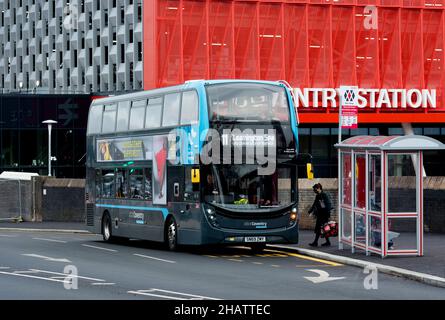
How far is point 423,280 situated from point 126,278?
517 centimetres

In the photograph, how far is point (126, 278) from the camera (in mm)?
20328

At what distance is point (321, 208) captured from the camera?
92.1ft

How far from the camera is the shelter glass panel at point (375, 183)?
24.4 meters

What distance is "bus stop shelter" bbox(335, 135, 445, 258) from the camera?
23.8 m

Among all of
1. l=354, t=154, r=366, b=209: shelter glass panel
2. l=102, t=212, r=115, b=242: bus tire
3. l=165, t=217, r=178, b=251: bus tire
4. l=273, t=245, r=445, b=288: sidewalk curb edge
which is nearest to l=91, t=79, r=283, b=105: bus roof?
l=354, t=154, r=366, b=209: shelter glass panel

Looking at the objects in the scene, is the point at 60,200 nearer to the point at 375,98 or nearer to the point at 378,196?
the point at 375,98

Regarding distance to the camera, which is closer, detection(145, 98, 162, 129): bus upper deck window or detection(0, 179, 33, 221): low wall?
detection(145, 98, 162, 129): bus upper deck window

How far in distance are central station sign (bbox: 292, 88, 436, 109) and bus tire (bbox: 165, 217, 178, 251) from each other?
116 ft

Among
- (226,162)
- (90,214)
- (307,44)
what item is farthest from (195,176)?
(307,44)

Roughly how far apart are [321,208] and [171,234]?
12.3 ft

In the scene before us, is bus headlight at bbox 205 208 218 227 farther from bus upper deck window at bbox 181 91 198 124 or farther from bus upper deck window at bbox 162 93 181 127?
bus upper deck window at bbox 162 93 181 127

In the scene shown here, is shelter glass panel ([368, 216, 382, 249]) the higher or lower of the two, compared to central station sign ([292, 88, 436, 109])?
lower

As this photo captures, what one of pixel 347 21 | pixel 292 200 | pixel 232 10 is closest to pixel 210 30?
pixel 232 10

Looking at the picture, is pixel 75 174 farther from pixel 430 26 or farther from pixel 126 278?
pixel 126 278
